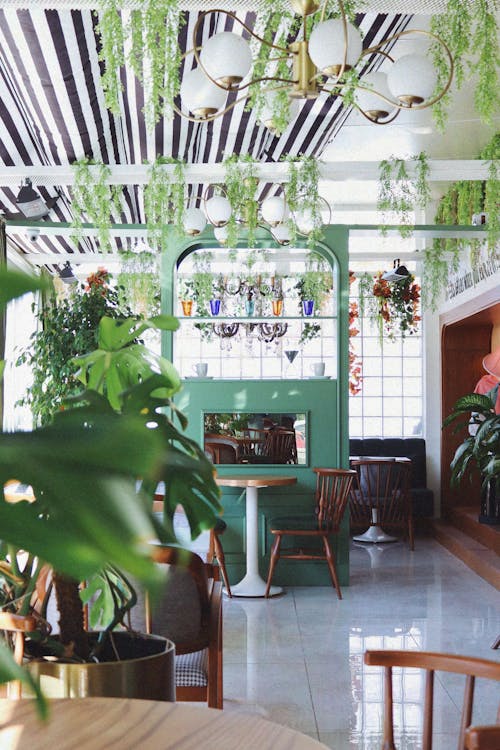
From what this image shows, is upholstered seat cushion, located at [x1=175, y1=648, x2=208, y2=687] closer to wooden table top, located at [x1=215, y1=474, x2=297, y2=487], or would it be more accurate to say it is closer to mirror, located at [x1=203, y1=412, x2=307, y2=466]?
wooden table top, located at [x1=215, y1=474, x2=297, y2=487]

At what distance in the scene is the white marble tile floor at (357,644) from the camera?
3.78 meters

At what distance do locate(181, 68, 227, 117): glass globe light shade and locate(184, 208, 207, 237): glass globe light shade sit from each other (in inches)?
112

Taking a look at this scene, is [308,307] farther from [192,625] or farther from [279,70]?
[192,625]

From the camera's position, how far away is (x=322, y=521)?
6.50 m

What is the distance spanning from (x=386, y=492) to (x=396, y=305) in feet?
9.28

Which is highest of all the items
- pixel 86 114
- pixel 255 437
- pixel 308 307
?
pixel 86 114

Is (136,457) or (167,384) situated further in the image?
(167,384)

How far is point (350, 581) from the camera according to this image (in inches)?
275

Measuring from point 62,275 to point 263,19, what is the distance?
5.79m

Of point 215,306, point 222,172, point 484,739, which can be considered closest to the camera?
point 484,739

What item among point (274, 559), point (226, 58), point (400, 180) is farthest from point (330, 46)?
point (274, 559)

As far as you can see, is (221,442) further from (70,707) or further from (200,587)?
(70,707)

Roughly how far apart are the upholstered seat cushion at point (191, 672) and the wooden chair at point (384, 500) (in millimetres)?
5344

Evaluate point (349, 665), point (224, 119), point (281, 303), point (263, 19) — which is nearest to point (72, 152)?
point (224, 119)
